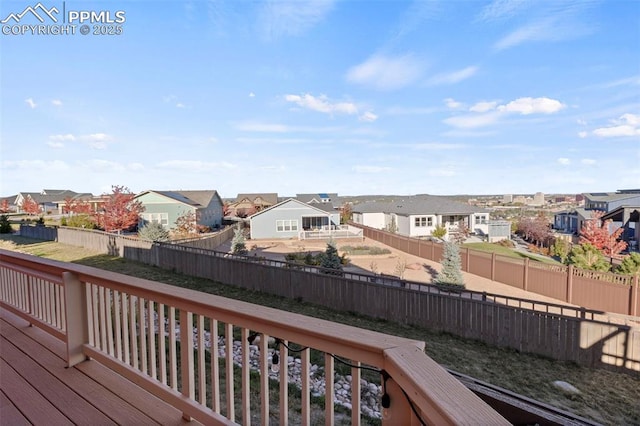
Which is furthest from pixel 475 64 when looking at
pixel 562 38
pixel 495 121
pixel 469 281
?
pixel 495 121

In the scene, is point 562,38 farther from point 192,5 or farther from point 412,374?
point 412,374

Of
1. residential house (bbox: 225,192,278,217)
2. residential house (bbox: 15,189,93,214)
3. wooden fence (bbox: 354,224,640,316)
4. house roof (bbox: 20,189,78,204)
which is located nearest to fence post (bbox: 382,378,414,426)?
wooden fence (bbox: 354,224,640,316)

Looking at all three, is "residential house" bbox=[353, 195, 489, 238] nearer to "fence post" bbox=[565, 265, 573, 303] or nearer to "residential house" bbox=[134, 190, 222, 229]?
"fence post" bbox=[565, 265, 573, 303]

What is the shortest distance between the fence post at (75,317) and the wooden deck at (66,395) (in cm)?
10

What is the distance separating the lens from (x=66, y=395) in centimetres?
235

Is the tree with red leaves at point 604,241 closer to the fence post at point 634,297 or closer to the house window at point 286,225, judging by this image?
the fence post at point 634,297

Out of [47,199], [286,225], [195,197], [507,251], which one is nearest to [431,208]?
[507,251]

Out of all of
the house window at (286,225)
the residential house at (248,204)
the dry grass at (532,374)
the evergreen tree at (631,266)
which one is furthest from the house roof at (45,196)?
the evergreen tree at (631,266)

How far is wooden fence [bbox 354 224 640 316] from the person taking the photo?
9258 millimetres

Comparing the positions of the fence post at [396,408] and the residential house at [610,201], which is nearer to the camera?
the fence post at [396,408]

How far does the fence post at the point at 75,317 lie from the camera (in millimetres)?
2637

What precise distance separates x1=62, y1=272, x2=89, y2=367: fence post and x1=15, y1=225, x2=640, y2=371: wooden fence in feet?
20.5

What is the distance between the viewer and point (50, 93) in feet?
26.9

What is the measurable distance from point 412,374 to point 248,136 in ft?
70.8
